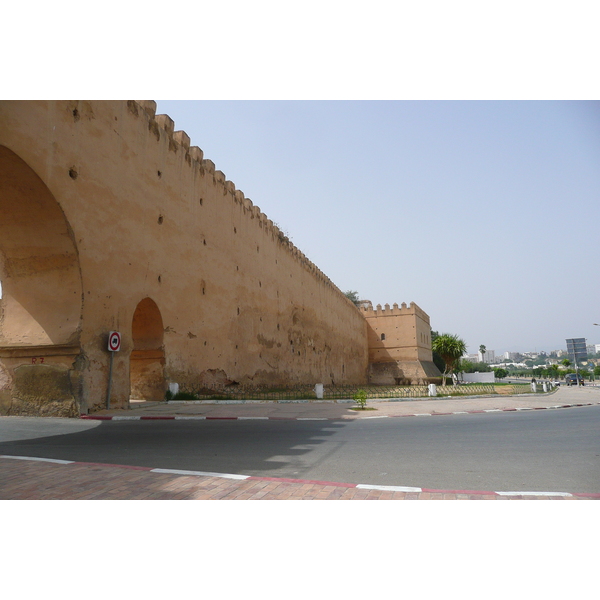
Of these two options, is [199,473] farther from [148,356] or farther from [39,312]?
[148,356]

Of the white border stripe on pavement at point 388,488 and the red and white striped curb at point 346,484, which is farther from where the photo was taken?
the white border stripe on pavement at point 388,488

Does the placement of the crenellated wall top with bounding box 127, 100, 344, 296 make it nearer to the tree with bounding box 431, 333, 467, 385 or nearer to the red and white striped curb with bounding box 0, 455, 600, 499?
the red and white striped curb with bounding box 0, 455, 600, 499

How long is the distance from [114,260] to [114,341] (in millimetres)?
2046

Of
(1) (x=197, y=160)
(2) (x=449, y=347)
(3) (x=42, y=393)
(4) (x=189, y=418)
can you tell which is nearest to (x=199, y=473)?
(4) (x=189, y=418)

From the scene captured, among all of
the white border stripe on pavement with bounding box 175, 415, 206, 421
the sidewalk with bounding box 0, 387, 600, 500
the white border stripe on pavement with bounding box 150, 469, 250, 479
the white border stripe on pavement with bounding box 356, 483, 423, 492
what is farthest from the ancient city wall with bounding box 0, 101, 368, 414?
the white border stripe on pavement with bounding box 356, 483, 423, 492

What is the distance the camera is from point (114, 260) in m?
11.2

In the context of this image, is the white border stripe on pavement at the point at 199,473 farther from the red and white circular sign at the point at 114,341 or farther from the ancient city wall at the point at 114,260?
the red and white circular sign at the point at 114,341

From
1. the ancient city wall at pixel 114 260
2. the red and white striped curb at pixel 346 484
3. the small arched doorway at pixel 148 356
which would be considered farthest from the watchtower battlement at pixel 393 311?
the red and white striped curb at pixel 346 484

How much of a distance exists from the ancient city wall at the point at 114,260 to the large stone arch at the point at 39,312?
2 centimetres

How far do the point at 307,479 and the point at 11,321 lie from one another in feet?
28.8

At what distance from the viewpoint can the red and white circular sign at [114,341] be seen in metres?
10.6

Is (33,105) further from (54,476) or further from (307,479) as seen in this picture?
(307,479)

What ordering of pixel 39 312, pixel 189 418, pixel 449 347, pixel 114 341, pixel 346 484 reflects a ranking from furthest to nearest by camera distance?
pixel 449 347
pixel 114 341
pixel 189 418
pixel 39 312
pixel 346 484

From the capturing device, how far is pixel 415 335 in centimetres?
4956
